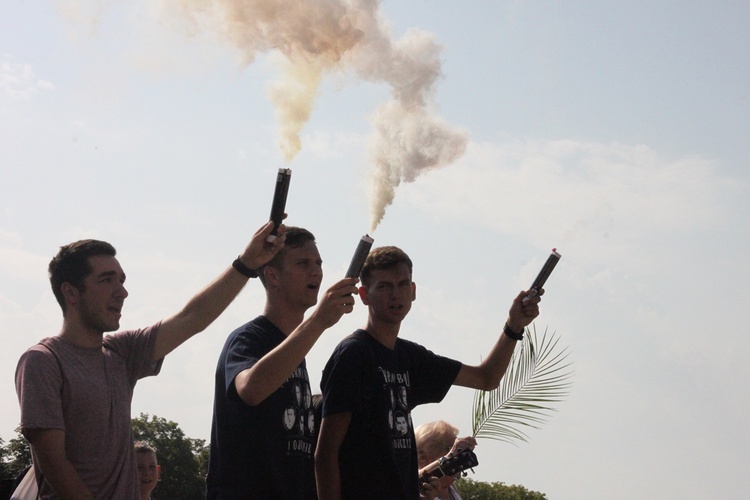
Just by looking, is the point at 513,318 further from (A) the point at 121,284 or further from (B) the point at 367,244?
(A) the point at 121,284

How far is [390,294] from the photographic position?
593 cm

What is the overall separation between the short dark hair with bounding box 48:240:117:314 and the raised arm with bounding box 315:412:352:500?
4.85 ft

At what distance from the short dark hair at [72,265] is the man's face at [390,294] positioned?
5.16 ft

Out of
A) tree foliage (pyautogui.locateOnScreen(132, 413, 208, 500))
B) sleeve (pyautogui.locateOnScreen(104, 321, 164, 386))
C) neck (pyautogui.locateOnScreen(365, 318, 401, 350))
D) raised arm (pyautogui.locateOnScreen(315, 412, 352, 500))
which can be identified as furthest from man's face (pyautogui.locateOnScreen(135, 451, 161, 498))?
tree foliage (pyautogui.locateOnScreen(132, 413, 208, 500))

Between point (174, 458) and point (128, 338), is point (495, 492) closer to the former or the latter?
point (174, 458)

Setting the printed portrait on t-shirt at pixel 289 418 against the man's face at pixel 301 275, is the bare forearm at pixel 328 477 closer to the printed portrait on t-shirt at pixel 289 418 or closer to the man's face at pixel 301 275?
the printed portrait on t-shirt at pixel 289 418

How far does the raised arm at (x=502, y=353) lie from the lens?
645 cm

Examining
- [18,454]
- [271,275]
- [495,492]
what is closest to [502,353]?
[271,275]

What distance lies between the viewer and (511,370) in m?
8.31

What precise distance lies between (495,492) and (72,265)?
24.4 m

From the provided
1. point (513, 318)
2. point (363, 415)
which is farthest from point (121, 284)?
point (513, 318)

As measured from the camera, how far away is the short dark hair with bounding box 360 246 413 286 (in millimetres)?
6023

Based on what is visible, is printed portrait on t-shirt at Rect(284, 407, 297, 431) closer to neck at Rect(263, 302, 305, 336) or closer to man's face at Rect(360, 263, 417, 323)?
neck at Rect(263, 302, 305, 336)

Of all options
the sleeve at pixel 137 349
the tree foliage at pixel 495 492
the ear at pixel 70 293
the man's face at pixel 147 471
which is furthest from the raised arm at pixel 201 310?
the tree foliage at pixel 495 492
